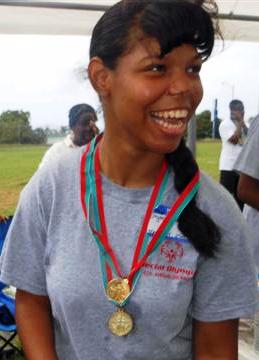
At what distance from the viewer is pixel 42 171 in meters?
1.29

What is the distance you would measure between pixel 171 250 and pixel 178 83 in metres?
0.36

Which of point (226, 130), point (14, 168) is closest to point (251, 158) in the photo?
point (226, 130)

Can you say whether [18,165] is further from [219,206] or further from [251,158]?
[219,206]

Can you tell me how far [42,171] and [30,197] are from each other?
76 mm

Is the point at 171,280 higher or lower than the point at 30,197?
lower

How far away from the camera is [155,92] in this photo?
1.10 meters

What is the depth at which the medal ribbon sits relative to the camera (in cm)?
115

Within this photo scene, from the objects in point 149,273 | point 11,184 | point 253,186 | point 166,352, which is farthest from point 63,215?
point 11,184

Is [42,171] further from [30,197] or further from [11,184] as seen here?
[11,184]

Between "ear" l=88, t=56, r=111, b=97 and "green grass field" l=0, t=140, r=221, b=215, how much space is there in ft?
24.6

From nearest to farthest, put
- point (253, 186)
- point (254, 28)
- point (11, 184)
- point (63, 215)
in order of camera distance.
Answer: point (63, 215), point (253, 186), point (254, 28), point (11, 184)

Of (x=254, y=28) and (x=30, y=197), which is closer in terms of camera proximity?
(x=30, y=197)

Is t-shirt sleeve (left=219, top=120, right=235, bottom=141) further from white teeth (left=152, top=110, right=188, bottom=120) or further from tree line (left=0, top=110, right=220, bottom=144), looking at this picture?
white teeth (left=152, top=110, right=188, bottom=120)

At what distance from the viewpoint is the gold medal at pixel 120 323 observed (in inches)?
44.2
